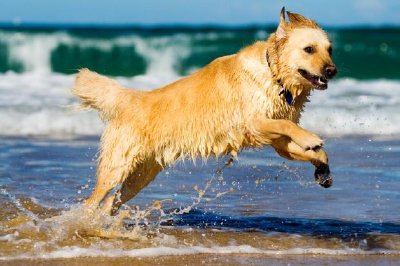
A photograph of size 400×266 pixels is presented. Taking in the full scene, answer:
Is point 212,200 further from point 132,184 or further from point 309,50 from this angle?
point 309,50

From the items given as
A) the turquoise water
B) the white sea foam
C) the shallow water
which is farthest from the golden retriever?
the turquoise water

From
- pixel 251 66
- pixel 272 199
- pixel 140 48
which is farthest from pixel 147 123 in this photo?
pixel 140 48

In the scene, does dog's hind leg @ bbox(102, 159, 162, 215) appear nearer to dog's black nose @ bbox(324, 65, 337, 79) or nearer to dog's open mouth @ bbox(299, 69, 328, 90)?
dog's open mouth @ bbox(299, 69, 328, 90)

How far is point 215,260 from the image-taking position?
6184mm

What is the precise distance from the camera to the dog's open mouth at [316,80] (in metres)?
6.40

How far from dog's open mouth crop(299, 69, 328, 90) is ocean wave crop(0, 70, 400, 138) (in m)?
4.68

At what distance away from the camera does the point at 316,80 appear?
21.1 feet

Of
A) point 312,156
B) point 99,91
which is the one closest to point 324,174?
Answer: point 312,156

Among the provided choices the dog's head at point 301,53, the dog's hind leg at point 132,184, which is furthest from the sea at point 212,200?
the dog's head at point 301,53

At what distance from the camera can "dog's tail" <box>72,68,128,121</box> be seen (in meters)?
7.22

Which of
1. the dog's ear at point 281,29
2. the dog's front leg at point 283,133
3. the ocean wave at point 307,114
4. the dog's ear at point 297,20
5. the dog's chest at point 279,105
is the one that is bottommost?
the dog's front leg at point 283,133

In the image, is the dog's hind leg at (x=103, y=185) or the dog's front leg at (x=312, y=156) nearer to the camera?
the dog's front leg at (x=312, y=156)

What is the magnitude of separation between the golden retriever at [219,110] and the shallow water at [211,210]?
40 centimetres

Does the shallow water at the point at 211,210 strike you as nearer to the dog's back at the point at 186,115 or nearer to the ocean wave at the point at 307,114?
the dog's back at the point at 186,115
